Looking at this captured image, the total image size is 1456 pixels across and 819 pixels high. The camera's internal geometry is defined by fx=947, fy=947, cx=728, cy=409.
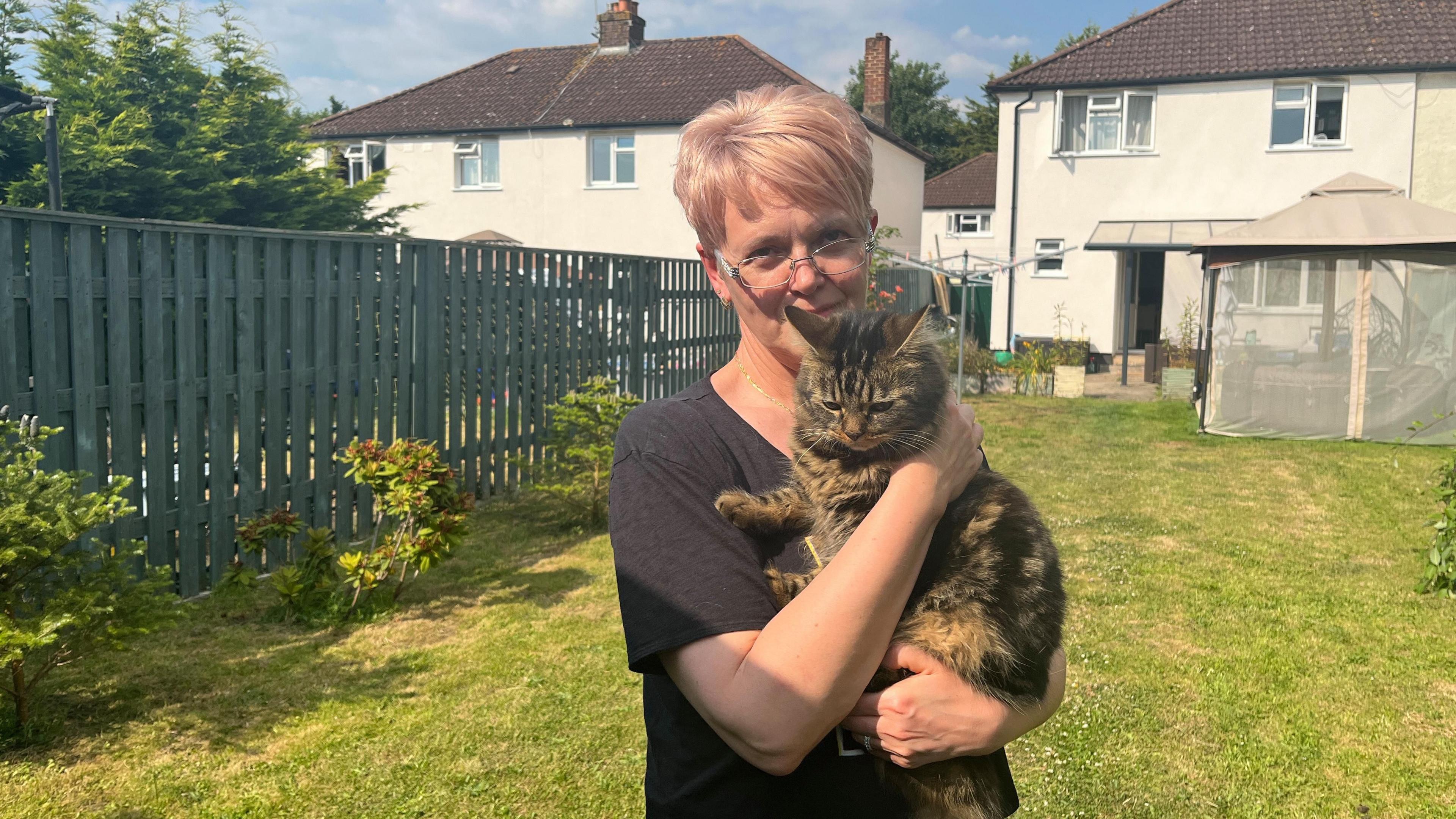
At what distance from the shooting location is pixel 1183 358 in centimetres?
1789

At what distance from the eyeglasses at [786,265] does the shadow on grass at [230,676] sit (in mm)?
3295

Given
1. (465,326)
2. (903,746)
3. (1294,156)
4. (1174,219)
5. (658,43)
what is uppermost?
(658,43)

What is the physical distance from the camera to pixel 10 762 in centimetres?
365

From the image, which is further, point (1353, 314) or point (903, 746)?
point (1353, 314)

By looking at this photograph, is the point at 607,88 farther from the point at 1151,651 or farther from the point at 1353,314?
the point at 1151,651

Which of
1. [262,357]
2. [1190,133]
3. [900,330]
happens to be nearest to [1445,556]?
[900,330]

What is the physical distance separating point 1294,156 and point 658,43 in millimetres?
15462

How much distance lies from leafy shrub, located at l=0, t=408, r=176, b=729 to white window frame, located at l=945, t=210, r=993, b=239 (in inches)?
1356

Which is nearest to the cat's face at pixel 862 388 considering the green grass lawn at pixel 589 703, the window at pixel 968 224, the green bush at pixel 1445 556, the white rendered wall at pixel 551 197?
the green grass lawn at pixel 589 703

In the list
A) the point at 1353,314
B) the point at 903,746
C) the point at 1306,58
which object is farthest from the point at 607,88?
the point at 903,746

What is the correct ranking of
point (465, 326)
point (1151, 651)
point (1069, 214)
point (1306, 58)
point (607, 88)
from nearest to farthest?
point (1151, 651) < point (465, 326) < point (1306, 58) < point (1069, 214) < point (607, 88)

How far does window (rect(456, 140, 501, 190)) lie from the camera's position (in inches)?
951

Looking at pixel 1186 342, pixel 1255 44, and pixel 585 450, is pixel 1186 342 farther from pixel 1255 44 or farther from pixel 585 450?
pixel 585 450

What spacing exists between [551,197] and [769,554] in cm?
2294
